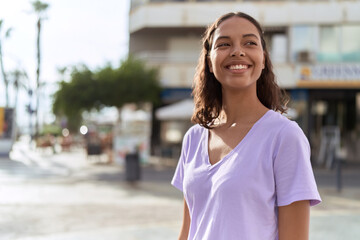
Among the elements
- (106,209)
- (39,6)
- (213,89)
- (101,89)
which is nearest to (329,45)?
(101,89)

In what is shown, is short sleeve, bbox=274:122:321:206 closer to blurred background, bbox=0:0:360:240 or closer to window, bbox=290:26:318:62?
blurred background, bbox=0:0:360:240

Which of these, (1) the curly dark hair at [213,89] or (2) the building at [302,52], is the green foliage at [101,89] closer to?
(2) the building at [302,52]

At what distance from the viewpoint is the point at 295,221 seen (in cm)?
145

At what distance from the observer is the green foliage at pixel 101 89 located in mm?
20312

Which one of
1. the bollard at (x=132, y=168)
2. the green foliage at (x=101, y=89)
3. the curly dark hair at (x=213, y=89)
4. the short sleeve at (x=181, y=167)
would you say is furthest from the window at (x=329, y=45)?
the short sleeve at (x=181, y=167)

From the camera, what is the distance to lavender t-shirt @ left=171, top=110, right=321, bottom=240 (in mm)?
1437

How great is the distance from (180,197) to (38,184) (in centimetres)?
421

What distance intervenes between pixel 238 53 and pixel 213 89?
365 mm

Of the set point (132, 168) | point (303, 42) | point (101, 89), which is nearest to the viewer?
point (132, 168)

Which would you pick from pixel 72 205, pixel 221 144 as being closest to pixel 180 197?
pixel 72 205

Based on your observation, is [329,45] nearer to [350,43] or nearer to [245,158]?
[350,43]

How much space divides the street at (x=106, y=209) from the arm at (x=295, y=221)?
4.84m

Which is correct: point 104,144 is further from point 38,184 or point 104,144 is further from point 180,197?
point 180,197

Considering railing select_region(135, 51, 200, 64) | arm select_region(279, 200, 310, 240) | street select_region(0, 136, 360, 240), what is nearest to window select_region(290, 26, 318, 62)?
railing select_region(135, 51, 200, 64)
